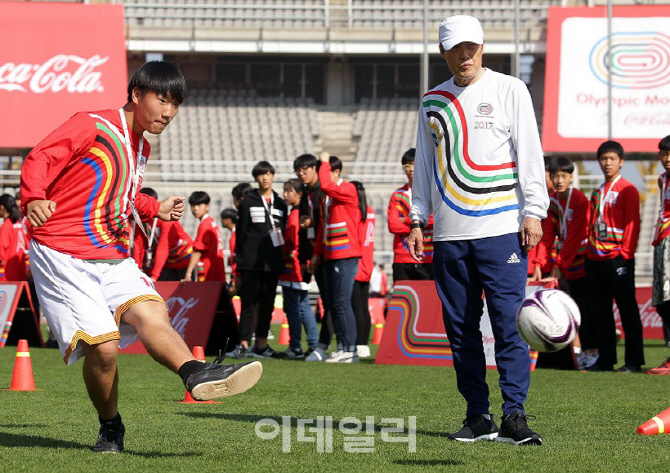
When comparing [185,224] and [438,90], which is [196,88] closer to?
[185,224]

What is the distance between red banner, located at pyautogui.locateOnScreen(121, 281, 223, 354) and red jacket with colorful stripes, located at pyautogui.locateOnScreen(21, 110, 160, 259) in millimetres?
6524

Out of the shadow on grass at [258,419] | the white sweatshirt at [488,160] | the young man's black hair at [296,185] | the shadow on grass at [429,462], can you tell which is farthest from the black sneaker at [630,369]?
the shadow on grass at [429,462]

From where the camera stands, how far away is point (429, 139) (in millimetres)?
5512

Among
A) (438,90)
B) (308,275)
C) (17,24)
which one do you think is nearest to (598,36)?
(17,24)

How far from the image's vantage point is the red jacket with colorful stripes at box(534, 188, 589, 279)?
10.1m

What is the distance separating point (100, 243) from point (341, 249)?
576 cm

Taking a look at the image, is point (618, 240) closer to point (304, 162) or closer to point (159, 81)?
point (304, 162)

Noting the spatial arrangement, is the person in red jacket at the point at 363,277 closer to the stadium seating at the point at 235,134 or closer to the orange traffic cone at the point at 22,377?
the orange traffic cone at the point at 22,377

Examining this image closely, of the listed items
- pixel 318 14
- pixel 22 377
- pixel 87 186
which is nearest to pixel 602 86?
pixel 318 14

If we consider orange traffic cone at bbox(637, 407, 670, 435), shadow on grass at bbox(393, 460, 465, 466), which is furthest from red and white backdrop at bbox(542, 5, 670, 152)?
shadow on grass at bbox(393, 460, 465, 466)

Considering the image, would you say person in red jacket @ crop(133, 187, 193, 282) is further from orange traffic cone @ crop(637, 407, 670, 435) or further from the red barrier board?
orange traffic cone @ crop(637, 407, 670, 435)

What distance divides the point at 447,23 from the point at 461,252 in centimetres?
113

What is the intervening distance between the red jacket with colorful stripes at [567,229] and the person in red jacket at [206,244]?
400cm

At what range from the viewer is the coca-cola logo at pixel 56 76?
94.3 ft
